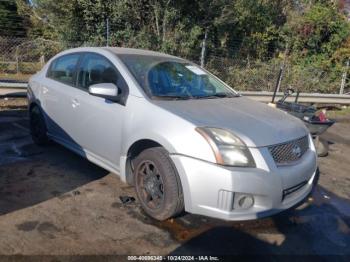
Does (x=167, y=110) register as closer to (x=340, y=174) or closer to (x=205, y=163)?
(x=205, y=163)

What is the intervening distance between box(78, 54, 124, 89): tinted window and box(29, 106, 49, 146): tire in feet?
4.07

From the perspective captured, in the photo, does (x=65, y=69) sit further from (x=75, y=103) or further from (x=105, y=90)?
(x=105, y=90)

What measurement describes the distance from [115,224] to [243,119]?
1.59m

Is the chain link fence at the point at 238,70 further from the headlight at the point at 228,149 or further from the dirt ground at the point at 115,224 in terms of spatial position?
the headlight at the point at 228,149

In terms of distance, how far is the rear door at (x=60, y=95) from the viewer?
484cm

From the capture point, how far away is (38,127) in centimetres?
574

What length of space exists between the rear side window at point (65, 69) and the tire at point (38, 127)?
0.64 metres

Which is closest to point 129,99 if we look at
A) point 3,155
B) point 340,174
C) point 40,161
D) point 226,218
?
point 226,218

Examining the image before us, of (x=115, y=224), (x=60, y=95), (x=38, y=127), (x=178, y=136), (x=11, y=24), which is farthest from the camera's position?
(x=11, y=24)

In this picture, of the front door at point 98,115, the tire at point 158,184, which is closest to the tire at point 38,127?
the front door at point 98,115

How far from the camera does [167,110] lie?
143 inches

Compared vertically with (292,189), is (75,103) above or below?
above

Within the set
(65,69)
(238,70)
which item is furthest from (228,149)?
(238,70)

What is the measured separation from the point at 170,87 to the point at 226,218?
64.8 inches
